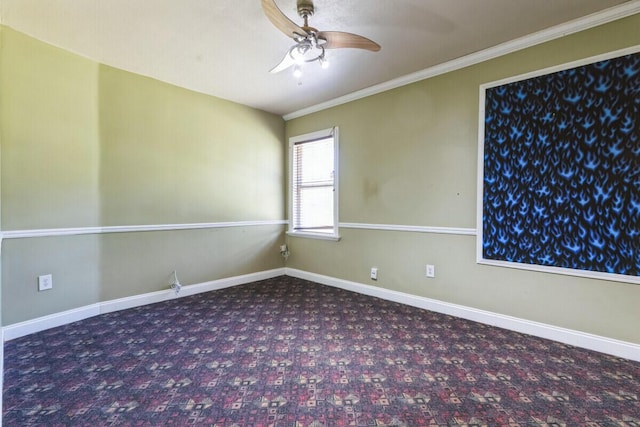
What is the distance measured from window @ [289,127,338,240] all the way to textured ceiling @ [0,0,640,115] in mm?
1045

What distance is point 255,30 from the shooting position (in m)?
2.43

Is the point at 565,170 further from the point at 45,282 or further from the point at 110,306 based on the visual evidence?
the point at 45,282

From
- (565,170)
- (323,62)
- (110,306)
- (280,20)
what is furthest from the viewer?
(110,306)

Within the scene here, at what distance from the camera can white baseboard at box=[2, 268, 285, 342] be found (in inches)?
99.4

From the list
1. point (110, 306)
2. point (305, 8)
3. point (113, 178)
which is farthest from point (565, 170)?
point (110, 306)

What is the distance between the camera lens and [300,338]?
2.54 meters

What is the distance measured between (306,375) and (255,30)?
2.54 metres

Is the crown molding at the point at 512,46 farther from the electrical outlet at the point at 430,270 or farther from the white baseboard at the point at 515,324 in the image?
the white baseboard at the point at 515,324

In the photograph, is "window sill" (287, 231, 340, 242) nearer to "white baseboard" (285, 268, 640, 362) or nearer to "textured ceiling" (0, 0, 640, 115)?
"white baseboard" (285, 268, 640, 362)

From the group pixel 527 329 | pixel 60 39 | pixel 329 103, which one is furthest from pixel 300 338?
pixel 60 39

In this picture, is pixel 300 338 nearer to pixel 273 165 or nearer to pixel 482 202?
pixel 482 202

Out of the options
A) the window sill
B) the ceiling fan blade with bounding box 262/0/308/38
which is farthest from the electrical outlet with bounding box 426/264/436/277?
the ceiling fan blade with bounding box 262/0/308/38

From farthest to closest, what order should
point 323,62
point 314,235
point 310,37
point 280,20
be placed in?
point 314,235 < point 323,62 < point 310,37 < point 280,20

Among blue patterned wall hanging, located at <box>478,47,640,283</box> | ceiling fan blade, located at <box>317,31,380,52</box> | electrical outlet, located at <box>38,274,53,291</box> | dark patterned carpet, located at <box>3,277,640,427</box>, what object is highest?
ceiling fan blade, located at <box>317,31,380,52</box>
